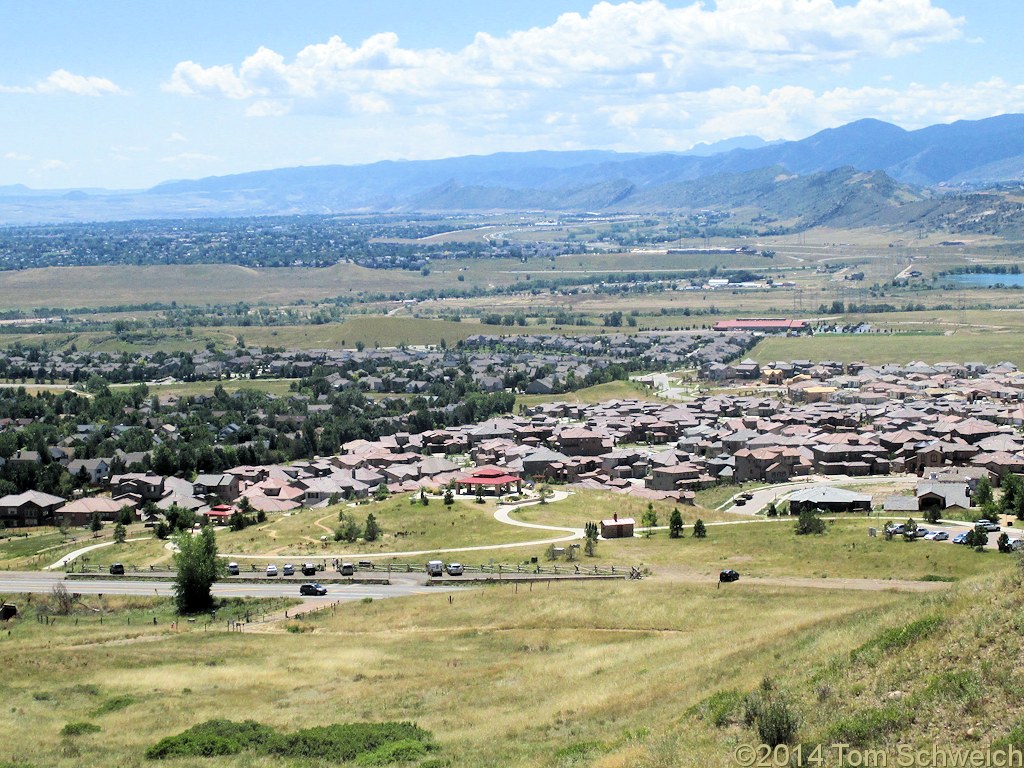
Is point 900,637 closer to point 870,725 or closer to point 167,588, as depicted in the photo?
point 870,725

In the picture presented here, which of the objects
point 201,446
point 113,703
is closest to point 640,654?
point 113,703

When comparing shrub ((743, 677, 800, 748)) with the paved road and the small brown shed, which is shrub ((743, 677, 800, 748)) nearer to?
the paved road

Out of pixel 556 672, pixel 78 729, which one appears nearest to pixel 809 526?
pixel 556 672

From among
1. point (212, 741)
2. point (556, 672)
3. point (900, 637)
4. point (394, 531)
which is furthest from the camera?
point (394, 531)

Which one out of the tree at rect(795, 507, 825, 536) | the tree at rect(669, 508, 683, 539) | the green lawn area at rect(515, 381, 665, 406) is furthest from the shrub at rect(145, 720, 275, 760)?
the green lawn area at rect(515, 381, 665, 406)

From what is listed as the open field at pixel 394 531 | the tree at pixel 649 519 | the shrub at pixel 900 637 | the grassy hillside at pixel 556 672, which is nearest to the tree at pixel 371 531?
the open field at pixel 394 531

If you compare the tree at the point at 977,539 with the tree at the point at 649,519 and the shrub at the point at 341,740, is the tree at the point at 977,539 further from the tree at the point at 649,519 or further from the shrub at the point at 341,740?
the shrub at the point at 341,740
